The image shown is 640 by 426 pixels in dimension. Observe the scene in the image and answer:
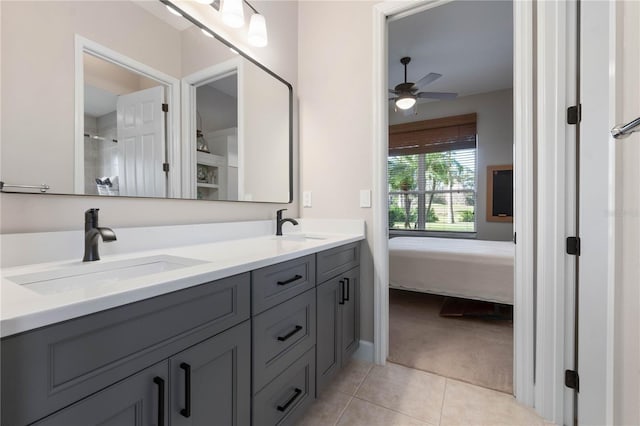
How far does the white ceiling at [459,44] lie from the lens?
8.84 feet

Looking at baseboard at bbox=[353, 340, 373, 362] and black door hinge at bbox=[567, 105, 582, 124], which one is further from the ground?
black door hinge at bbox=[567, 105, 582, 124]

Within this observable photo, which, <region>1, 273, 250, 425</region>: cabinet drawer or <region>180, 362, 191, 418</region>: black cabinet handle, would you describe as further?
<region>180, 362, 191, 418</region>: black cabinet handle

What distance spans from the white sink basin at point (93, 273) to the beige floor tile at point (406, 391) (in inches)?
48.7

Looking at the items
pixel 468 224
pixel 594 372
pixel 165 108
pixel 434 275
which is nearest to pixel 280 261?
pixel 165 108

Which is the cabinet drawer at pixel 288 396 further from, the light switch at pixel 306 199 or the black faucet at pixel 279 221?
the light switch at pixel 306 199

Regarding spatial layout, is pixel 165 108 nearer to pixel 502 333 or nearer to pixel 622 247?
pixel 622 247

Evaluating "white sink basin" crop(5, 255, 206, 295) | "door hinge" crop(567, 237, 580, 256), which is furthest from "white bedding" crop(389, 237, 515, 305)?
"white sink basin" crop(5, 255, 206, 295)

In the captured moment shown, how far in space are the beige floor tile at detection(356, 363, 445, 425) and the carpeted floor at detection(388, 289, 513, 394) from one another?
112 mm

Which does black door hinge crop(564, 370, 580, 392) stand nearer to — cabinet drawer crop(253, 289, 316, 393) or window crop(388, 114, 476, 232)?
cabinet drawer crop(253, 289, 316, 393)

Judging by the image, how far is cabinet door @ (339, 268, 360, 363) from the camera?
1.68 meters

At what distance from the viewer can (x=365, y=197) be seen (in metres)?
1.93

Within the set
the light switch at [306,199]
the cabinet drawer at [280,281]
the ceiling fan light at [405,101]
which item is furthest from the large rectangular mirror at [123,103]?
the ceiling fan light at [405,101]

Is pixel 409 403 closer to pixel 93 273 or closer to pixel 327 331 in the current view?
pixel 327 331

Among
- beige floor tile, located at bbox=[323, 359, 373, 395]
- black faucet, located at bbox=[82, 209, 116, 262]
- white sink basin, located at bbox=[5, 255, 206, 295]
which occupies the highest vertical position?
black faucet, located at bbox=[82, 209, 116, 262]
